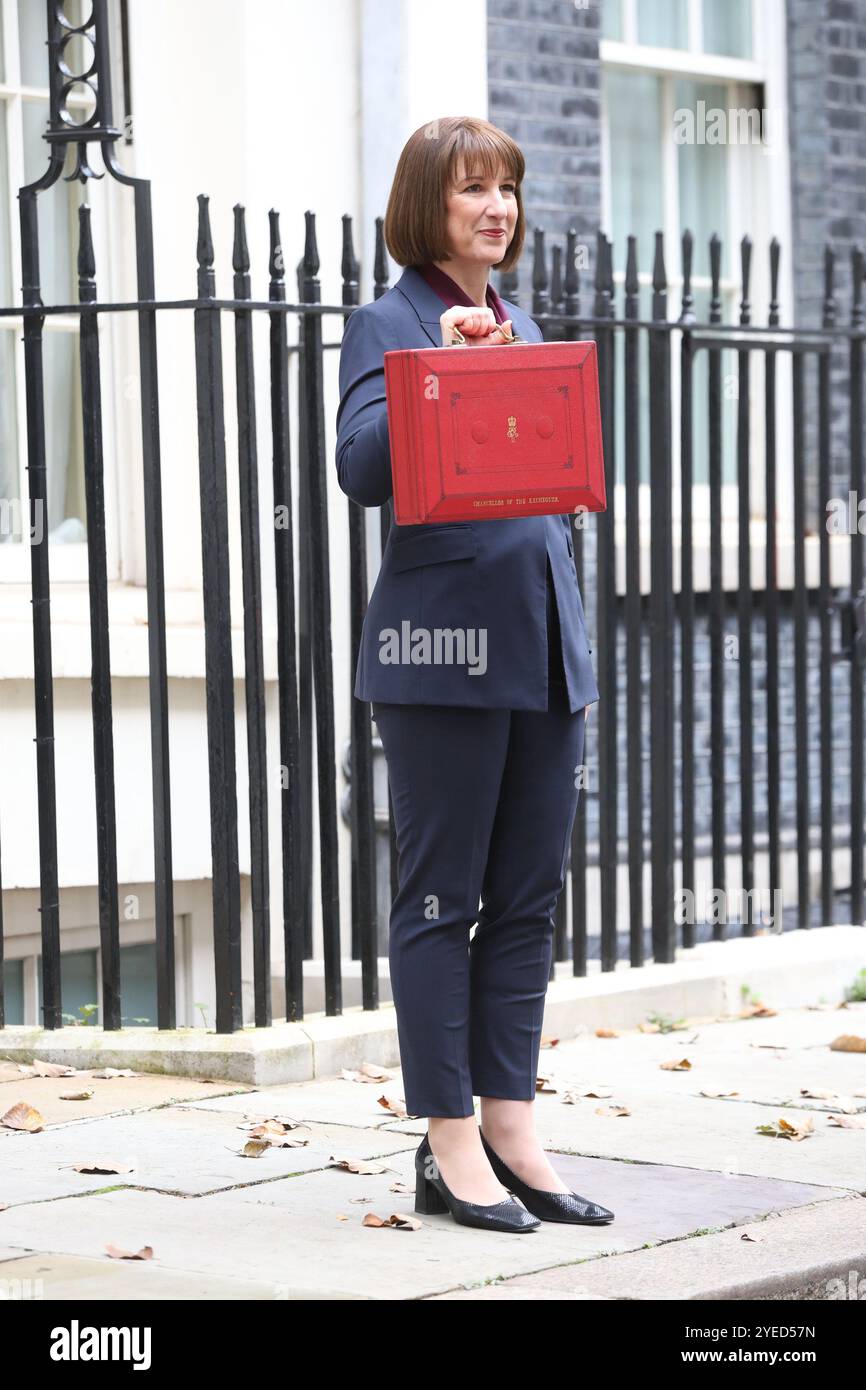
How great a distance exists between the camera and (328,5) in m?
6.89

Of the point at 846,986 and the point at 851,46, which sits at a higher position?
the point at 851,46

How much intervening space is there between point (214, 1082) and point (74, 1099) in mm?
390

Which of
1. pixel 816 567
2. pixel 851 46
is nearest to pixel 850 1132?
pixel 816 567

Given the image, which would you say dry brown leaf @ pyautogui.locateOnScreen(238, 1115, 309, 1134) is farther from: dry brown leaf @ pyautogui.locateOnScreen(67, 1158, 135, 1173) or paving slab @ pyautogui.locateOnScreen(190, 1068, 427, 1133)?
dry brown leaf @ pyautogui.locateOnScreen(67, 1158, 135, 1173)

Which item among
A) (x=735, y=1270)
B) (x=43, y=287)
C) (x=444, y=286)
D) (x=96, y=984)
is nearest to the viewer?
(x=735, y=1270)

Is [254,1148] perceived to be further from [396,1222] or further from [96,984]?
[96,984]

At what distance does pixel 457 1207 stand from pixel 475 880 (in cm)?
59

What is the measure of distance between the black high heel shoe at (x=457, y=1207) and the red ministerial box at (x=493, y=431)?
1187mm

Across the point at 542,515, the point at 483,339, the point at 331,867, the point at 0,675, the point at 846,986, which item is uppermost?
the point at 483,339

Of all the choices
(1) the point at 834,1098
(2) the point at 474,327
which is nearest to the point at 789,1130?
(1) the point at 834,1098

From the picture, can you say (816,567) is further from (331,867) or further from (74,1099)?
(74,1099)

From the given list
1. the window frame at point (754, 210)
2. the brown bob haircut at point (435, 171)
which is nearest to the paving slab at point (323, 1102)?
the brown bob haircut at point (435, 171)

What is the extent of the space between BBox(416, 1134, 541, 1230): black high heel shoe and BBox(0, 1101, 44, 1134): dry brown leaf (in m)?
1.09

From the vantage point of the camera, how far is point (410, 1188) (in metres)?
4.14
